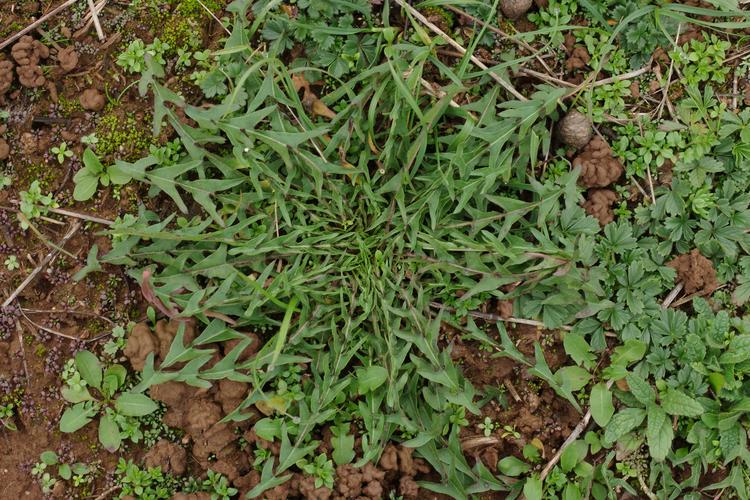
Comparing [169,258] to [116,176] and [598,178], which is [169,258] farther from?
[598,178]

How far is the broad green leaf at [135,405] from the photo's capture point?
2986 millimetres

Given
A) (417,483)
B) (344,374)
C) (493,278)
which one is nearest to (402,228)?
Result: (493,278)

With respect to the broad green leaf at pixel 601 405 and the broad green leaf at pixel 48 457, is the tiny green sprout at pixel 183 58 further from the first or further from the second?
the broad green leaf at pixel 601 405

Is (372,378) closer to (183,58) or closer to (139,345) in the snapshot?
(139,345)

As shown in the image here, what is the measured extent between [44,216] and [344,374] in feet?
5.29

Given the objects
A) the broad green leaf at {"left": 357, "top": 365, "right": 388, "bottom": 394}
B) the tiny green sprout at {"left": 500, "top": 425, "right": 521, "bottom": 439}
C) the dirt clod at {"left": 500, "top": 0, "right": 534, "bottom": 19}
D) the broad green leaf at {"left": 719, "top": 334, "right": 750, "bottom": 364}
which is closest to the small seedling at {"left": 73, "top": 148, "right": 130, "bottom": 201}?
the broad green leaf at {"left": 357, "top": 365, "right": 388, "bottom": 394}

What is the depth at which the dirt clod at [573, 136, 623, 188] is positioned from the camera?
3107 mm

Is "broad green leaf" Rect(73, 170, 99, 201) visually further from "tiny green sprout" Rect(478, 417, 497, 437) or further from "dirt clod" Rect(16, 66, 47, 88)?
"tiny green sprout" Rect(478, 417, 497, 437)

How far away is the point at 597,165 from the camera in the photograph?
3115 mm

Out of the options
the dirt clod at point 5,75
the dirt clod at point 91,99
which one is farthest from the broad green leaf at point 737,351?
the dirt clod at point 5,75

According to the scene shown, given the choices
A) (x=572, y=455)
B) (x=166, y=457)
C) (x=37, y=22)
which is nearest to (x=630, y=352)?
(x=572, y=455)

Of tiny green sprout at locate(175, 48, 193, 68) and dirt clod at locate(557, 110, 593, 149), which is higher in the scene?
tiny green sprout at locate(175, 48, 193, 68)

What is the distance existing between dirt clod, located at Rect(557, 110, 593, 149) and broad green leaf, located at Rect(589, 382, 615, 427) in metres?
1.16

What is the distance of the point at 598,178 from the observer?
311 cm
